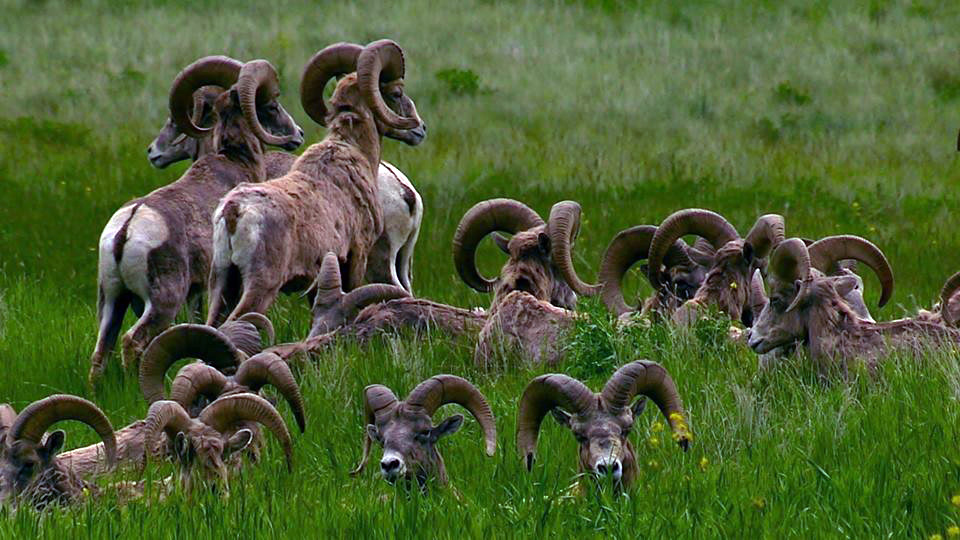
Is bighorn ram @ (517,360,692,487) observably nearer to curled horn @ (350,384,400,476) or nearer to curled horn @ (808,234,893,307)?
curled horn @ (350,384,400,476)

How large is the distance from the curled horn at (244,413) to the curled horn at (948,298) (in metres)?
4.58

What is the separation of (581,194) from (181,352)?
Answer: 982 cm

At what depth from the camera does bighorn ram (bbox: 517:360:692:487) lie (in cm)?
783

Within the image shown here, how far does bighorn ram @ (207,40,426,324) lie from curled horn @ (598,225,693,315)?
199 cm

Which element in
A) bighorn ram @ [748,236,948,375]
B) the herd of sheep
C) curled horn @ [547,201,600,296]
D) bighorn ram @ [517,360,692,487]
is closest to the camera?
bighorn ram @ [517,360,692,487]

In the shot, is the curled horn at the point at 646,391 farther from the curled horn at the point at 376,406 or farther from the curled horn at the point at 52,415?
the curled horn at the point at 52,415

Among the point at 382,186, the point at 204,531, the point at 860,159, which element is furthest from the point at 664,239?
the point at 860,159

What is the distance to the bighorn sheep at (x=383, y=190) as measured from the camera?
14.1 meters

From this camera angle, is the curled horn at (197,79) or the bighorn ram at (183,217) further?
the curled horn at (197,79)

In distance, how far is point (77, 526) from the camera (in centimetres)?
718

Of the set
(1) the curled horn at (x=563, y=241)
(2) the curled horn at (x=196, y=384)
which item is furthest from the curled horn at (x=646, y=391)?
(1) the curled horn at (x=563, y=241)

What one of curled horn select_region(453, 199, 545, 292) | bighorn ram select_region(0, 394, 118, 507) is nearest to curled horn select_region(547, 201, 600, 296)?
curled horn select_region(453, 199, 545, 292)

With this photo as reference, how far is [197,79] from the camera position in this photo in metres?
13.6

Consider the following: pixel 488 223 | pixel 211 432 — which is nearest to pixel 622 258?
pixel 488 223
